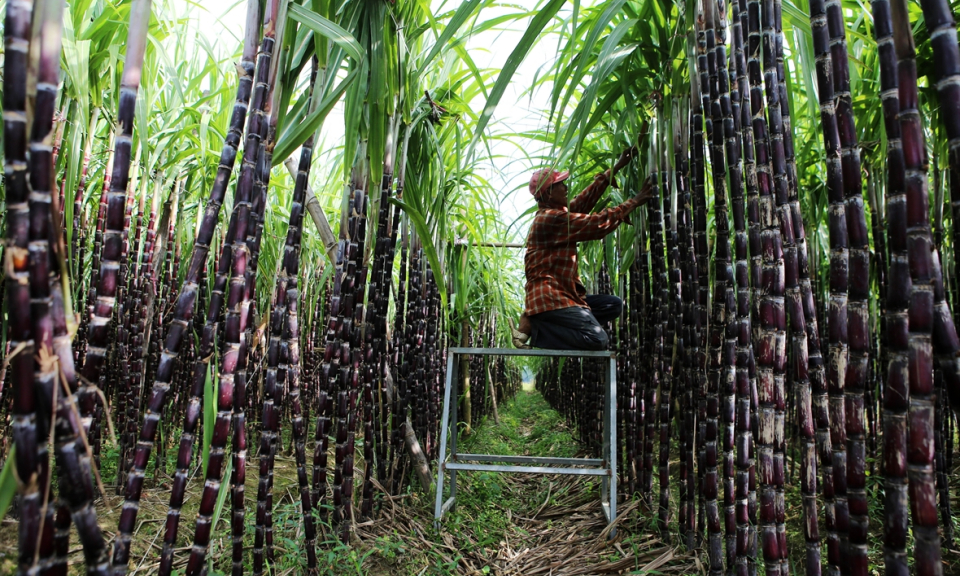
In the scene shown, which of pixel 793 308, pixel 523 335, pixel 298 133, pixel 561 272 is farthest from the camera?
pixel 523 335

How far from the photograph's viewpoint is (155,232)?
116 inches

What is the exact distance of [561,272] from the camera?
3.15m

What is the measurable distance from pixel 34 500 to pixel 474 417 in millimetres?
5860

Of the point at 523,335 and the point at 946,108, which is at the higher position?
the point at 946,108

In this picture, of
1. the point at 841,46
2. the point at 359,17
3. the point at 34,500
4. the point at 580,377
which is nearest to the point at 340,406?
the point at 359,17

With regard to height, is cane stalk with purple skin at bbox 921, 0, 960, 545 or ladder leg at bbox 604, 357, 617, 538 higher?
cane stalk with purple skin at bbox 921, 0, 960, 545

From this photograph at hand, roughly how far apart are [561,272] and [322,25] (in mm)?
2094

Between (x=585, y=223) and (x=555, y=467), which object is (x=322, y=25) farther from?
(x=555, y=467)

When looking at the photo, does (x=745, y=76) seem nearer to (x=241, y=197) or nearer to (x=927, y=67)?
(x=241, y=197)

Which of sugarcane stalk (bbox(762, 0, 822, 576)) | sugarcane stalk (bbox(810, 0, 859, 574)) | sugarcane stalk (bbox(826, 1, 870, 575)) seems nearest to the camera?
sugarcane stalk (bbox(826, 1, 870, 575))

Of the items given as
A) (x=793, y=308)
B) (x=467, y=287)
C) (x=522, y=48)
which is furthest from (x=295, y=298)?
(x=467, y=287)

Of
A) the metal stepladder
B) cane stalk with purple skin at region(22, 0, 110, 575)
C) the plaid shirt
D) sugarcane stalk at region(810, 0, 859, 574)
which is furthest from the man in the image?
cane stalk with purple skin at region(22, 0, 110, 575)

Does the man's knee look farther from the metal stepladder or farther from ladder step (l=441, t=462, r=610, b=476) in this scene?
ladder step (l=441, t=462, r=610, b=476)

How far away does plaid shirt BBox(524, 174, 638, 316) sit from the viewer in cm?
300
